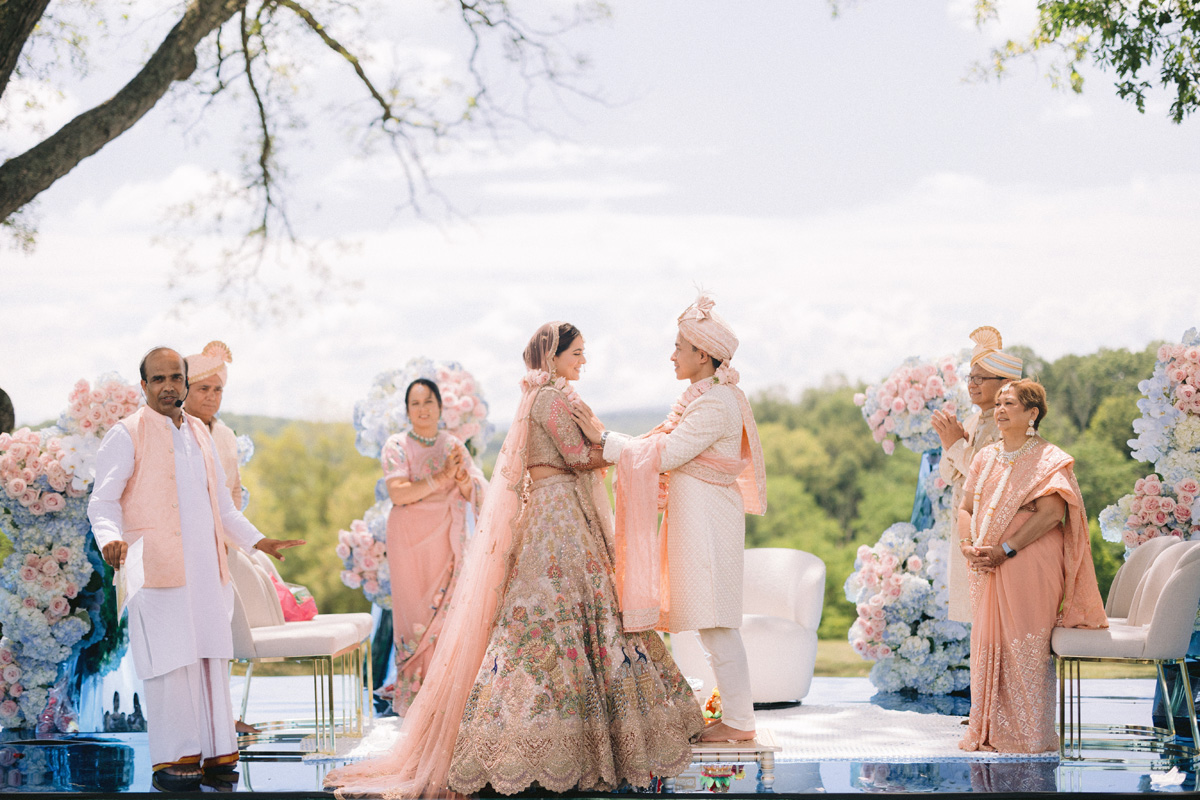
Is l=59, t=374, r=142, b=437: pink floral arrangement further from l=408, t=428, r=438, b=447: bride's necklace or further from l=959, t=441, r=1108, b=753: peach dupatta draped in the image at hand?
l=959, t=441, r=1108, b=753: peach dupatta draped

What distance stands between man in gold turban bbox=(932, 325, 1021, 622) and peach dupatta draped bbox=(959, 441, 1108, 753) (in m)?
0.63

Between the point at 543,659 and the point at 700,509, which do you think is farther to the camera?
the point at 700,509

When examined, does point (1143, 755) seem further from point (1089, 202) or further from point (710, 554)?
point (1089, 202)

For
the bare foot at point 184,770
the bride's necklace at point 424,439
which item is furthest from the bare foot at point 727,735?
the bride's necklace at point 424,439

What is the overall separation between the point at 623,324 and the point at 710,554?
10.6 meters

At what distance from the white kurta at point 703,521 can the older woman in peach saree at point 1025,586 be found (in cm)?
122

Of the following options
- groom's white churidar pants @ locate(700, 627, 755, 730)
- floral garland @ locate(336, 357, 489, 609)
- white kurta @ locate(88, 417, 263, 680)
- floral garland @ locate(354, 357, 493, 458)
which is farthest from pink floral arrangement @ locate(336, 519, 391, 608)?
groom's white churidar pants @ locate(700, 627, 755, 730)

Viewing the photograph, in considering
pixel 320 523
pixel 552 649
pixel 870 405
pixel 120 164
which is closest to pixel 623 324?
pixel 320 523

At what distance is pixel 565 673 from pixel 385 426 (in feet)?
10.1

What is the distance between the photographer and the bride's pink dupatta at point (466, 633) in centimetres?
453

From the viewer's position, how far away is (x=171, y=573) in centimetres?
476

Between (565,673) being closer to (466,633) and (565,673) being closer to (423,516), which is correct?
(466,633)

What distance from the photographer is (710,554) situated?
4816 millimetres

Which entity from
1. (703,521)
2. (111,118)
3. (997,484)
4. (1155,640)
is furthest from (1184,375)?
(111,118)
